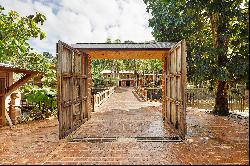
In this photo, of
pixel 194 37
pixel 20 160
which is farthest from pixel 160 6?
pixel 20 160

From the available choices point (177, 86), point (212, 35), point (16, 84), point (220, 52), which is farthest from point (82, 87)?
point (212, 35)

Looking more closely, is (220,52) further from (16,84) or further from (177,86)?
(16,84)

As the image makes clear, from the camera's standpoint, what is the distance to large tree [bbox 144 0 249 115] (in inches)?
436

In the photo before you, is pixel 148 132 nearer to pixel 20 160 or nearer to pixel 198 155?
pixel 198 155

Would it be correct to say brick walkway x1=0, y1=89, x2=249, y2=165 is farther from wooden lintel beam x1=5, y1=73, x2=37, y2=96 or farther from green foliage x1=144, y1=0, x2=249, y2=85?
green foliage x1=144, y1=0, x2=249, y2=85

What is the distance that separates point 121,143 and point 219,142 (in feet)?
9.25

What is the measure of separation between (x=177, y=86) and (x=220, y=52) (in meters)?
4.26

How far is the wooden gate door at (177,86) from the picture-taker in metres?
7.74

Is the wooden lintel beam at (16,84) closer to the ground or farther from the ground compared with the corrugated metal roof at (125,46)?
closer to the ground

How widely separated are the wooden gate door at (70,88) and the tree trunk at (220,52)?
6268mm

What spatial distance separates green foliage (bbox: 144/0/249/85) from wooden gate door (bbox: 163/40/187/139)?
2033 mm

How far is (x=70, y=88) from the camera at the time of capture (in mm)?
8680

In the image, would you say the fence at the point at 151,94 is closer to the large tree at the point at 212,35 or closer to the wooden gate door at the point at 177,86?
the large tree at the point at 212,35

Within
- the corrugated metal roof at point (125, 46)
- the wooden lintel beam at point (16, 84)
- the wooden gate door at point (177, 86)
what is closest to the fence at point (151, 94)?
the wooden gate door at point (177, 86)
